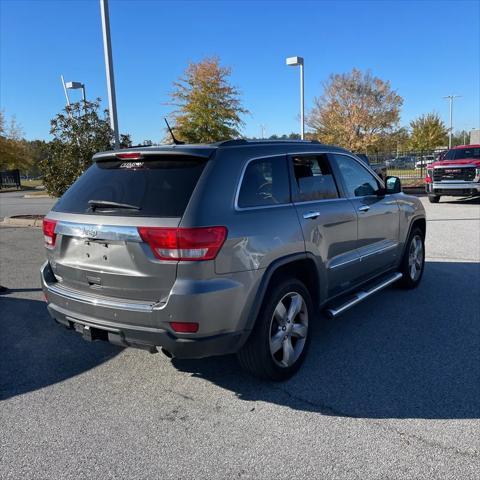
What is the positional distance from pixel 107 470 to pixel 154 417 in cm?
58

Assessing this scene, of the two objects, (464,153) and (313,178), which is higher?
(464,153)

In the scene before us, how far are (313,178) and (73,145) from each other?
947cm

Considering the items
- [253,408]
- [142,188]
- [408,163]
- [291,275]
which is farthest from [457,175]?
[142,188]

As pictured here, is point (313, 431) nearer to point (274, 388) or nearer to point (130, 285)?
point (274, 388)

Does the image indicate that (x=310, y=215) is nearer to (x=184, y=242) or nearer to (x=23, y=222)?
(x=184, y=242)

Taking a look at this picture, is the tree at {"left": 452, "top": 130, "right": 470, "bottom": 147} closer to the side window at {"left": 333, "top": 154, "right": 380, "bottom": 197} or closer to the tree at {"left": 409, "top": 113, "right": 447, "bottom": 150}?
the tree at {"left": 409, "top": 113, "right": 447, "bottom": 150}

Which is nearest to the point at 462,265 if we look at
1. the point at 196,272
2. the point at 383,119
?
the point at 196,272

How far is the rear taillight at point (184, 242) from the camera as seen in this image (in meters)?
2.90

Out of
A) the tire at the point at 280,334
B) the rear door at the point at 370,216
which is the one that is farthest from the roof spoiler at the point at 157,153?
the rear door at the point at 370,216

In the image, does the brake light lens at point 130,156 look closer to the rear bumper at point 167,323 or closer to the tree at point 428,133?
the rear bumper at point 167,323

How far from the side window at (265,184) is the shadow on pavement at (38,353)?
1989mm

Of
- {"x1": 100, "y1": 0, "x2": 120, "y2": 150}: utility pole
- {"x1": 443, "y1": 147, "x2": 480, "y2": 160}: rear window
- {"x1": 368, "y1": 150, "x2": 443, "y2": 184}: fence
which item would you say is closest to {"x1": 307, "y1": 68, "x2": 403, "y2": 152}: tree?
{"x1": 368, "y1": 150, "x2": 443, "y2": 184}: fence

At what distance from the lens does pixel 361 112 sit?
37375mm

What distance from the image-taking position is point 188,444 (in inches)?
113
